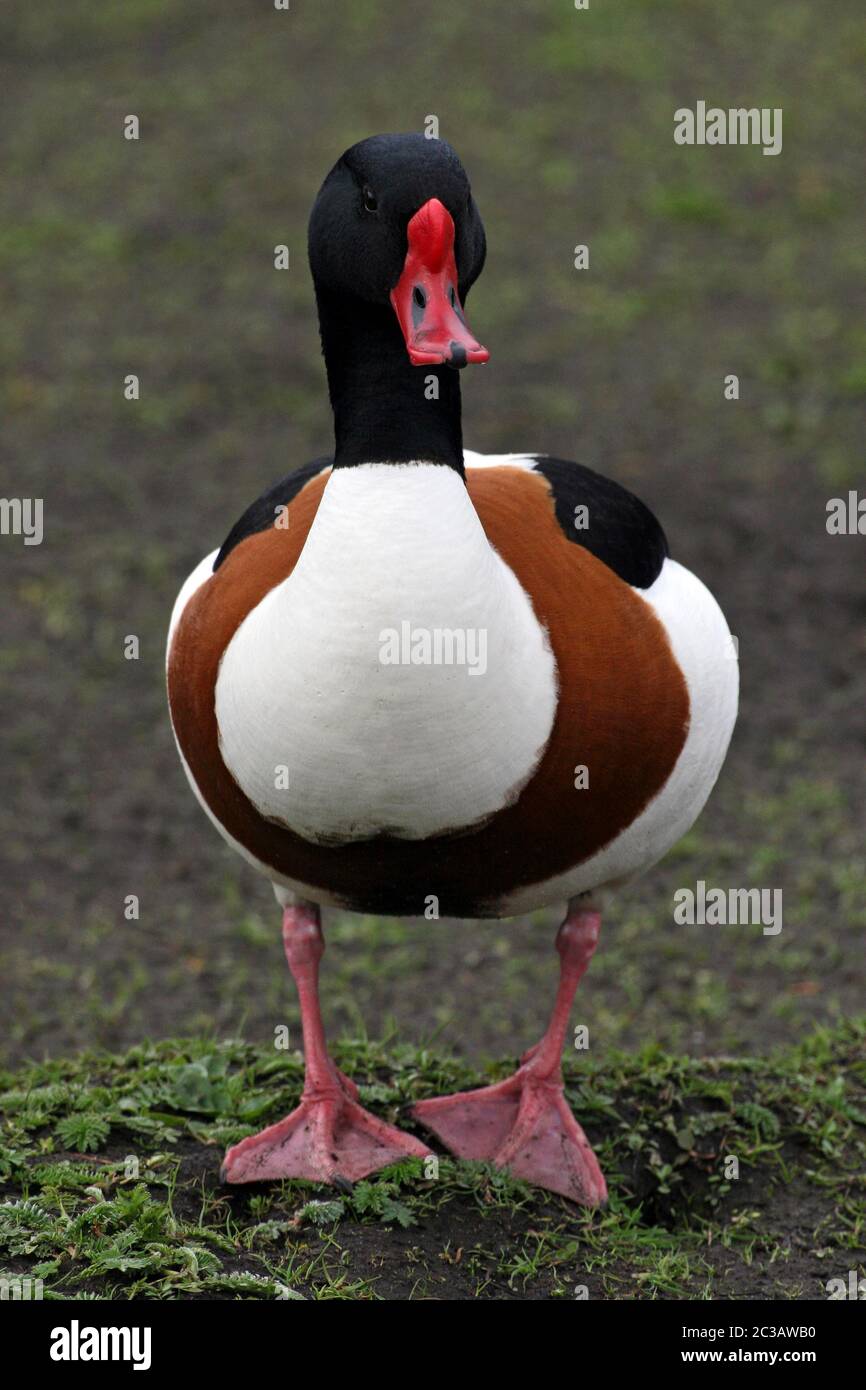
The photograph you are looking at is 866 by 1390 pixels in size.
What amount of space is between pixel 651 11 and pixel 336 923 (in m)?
8.72

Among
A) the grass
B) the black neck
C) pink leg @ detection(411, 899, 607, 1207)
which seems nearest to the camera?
the black neck

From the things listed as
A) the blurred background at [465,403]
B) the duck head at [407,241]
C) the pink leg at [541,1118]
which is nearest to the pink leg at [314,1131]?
the pink leg at [541,1118]

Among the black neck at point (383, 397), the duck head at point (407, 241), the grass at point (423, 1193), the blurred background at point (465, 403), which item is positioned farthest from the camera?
→ the blurred background at point (465, 403)

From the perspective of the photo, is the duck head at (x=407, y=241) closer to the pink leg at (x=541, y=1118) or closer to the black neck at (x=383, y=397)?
the black neck at (x=383, y=397)

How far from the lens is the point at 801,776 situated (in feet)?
22.2

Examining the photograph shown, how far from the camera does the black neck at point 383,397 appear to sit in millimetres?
3457

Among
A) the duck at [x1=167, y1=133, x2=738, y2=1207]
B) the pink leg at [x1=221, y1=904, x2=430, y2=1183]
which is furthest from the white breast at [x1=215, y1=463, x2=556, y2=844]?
the pink leg at [x1=221, y1=904, x2=430, y2=1183]

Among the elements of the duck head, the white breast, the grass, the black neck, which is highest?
the duck head

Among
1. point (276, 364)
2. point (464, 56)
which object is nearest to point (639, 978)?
point (276, 364)

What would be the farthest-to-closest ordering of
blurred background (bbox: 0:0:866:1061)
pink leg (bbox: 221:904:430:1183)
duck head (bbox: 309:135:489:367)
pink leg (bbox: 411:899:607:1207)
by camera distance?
1. blurred background (bbox: 0:0:866:1061)
2. pink leg (bbox: 411:899:607:1207)
3. pink leg (bbox: 221:904:430:1183)
4. duck head (bbox: 309:135:489:367)

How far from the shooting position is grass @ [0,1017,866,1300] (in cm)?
361

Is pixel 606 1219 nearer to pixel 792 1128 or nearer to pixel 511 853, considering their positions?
pixel 792 1128

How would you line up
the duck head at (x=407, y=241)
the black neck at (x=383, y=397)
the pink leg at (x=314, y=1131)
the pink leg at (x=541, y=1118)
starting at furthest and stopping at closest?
the pink leg at (x=541, y=1118) → the pink leg at (x=314, y=1131) → the black neck at (x=383, y=397) → the duck head at (x=407, y=241)

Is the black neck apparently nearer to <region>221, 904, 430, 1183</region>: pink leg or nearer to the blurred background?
<region>221, 904, 430, 1183</region>: pink leg
